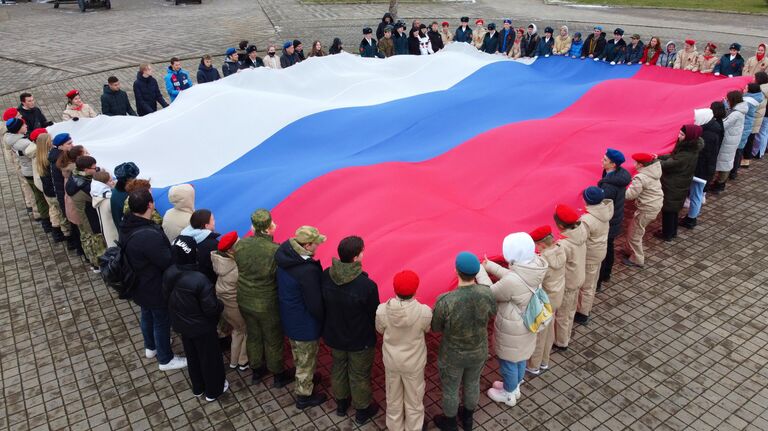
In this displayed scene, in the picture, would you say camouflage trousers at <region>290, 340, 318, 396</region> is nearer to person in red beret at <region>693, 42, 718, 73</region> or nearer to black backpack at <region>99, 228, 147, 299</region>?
black backpack at <region>99, 228, 147, 299</region>

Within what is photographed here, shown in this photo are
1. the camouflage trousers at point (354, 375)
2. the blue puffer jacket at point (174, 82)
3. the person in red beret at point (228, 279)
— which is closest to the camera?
the camouflage trousers at point (354, 375)

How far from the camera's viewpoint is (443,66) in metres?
8.35

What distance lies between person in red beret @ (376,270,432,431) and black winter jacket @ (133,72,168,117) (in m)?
6.22

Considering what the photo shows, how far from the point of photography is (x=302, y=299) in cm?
370

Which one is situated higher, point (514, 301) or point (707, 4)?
point (707, 4)

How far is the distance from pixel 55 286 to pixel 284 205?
2590 mm

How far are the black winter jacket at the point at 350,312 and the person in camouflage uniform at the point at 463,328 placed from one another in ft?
1.37

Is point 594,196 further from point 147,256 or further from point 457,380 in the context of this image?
point 147,256

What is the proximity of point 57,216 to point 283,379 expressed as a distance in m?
3.63

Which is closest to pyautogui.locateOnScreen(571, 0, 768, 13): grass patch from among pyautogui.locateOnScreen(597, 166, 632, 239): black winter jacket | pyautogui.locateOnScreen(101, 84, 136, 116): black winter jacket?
pyautogui.locateOnScreen(597, 166, 632, 239): black winter jacket

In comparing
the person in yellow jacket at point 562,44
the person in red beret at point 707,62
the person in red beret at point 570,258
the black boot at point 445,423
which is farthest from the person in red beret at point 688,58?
the black boot at point 445,423

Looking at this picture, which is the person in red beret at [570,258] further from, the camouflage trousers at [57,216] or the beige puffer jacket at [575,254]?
the camouflage trousers at [57,216]

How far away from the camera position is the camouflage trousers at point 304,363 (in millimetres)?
3879

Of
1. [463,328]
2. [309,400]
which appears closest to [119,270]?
[309,400]
